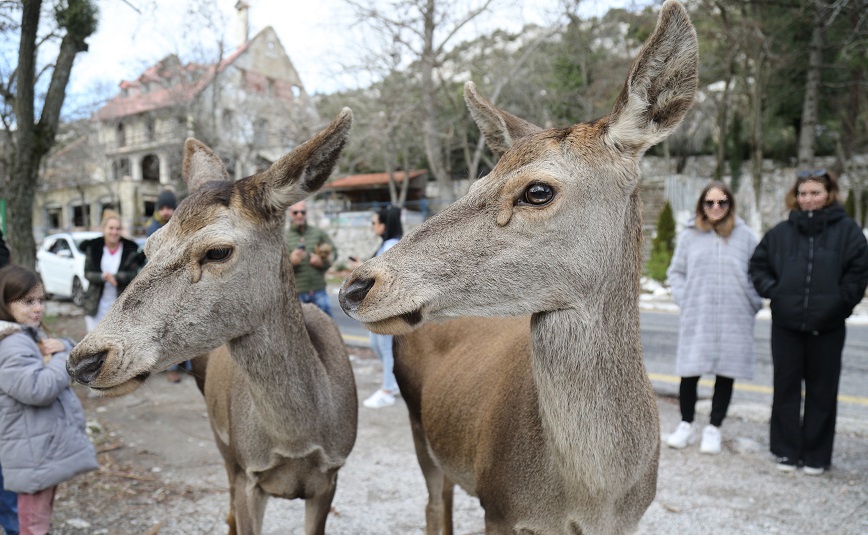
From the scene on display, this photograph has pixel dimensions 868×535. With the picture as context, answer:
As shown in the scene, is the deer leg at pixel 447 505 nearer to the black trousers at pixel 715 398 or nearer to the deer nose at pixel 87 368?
the deer nose at pixel 87 368

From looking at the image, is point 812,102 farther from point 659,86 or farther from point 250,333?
point 250,333

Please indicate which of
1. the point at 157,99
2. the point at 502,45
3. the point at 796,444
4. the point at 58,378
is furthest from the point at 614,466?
the point at 157,99

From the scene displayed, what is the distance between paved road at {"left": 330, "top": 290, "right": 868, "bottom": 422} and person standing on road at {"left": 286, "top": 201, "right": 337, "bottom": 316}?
780 mm

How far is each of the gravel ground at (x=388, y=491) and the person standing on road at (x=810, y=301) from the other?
29cm

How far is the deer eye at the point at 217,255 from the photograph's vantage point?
8.56 feet

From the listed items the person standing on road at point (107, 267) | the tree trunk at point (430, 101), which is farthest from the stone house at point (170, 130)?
the person standing on road at point (107, 267)

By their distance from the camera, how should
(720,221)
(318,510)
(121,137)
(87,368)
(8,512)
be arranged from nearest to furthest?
(87,368)
(318,510)
(8,512)
(720,221)
(121,137)

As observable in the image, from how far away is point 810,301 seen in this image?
466 cm

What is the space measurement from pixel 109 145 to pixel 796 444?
42471 mm

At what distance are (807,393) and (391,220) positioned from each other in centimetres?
401

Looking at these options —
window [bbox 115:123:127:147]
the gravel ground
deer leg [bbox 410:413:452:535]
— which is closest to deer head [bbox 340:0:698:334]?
deer leg [bbox 410:413:452:535]

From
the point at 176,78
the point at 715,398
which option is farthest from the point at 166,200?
the point at 176,78

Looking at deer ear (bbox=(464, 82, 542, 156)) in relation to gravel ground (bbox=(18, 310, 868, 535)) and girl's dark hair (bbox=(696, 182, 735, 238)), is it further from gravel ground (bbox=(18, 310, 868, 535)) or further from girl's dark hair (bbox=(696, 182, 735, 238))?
girl's dark hair (bbox=(696, 182, 735, 238))

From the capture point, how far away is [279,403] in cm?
286
